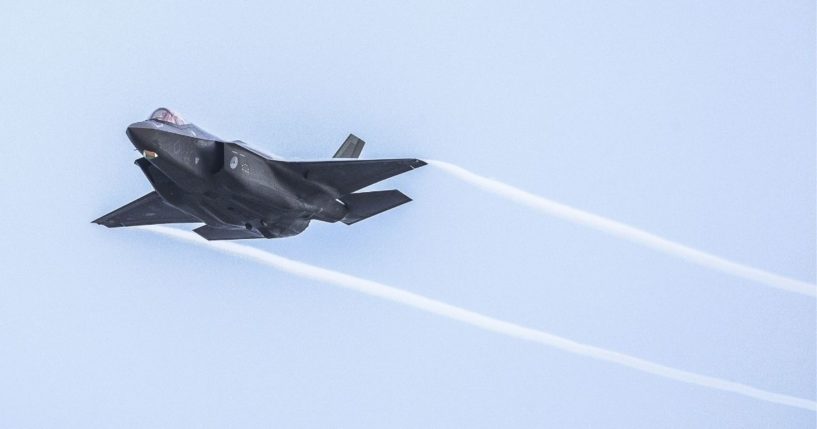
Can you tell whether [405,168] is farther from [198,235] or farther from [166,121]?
[198,235]

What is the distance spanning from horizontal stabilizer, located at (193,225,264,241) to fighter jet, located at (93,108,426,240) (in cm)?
37

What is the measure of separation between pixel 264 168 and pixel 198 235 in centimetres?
582

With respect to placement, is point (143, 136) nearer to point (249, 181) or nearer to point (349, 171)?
point (249, 181)

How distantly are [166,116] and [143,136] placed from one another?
136 cm

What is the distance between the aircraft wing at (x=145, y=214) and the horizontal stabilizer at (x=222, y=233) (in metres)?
0.40

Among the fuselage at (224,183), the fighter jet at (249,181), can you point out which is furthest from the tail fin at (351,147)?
the fuselage at (224,183)

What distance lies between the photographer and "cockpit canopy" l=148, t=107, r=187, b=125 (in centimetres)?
3133

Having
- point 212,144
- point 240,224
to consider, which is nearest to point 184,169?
point 212,144

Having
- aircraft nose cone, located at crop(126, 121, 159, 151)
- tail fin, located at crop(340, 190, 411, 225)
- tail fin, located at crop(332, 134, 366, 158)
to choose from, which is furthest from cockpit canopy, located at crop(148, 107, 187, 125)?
tail fin, located at crop(332, 134, 366, 158)

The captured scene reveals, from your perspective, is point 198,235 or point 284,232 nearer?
point 284,232

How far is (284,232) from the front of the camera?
111ft

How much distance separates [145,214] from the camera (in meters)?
36.9

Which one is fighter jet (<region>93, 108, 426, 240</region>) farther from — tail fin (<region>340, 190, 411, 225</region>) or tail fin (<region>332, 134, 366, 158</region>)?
tail fin (<region>332, 134, 366, 158</region>)

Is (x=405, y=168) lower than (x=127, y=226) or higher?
higher
